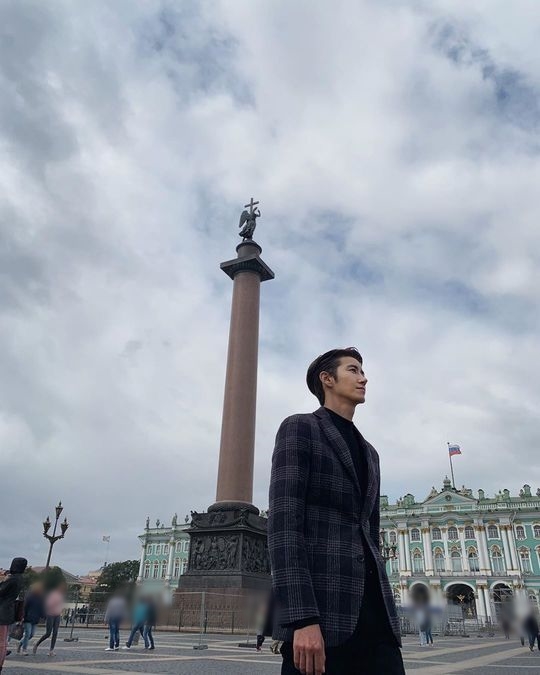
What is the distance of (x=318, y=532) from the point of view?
2.67 meters

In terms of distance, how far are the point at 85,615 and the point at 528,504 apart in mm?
59346

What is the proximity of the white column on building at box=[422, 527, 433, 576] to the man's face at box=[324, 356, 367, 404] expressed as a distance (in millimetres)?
75347

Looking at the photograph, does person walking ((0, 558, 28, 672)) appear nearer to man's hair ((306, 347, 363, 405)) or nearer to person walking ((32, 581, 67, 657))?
man's hair ((306, 347, 363, 405))

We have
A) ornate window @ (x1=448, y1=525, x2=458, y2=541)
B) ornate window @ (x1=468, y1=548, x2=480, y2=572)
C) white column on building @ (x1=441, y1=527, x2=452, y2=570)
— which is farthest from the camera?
ornate window @ (x1=448, y1=525, x2=458, y2=541)

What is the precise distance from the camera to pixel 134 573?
277ft

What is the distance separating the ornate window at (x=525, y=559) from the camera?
65.6 meters

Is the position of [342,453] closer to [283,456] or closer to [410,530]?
[283,456]

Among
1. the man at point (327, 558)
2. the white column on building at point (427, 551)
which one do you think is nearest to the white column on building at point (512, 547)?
the white column on building at point (427, 551)

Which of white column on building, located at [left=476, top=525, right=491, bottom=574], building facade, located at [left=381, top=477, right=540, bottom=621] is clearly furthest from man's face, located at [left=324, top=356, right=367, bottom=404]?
white column on building, located at [left=476, top=525, right=491, bottom=574]

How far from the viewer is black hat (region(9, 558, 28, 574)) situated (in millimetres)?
6841

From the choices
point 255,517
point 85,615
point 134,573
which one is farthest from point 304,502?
point 134,573

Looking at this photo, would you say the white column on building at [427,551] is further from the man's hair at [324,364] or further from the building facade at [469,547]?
the man's hair at [324,364]

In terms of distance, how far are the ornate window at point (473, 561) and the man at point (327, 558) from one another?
74602 mm

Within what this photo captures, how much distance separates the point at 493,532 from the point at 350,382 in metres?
75.6
